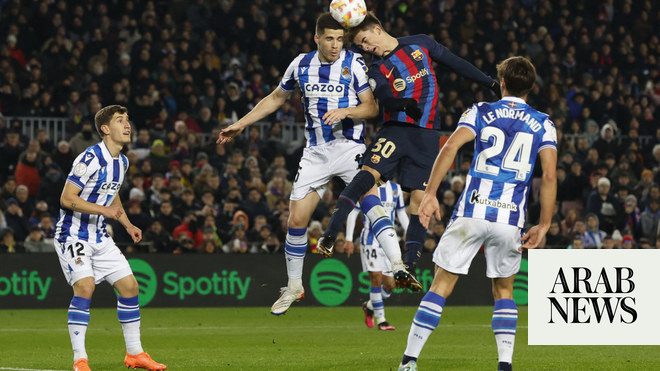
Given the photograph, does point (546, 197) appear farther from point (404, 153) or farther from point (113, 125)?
point (113, 125)

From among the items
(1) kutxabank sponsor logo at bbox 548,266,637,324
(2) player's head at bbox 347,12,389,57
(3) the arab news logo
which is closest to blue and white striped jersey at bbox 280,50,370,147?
(2) player's head at bbox 347,12,389,57

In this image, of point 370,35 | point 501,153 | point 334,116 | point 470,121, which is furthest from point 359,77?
point 501,153

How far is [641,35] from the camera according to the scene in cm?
2798

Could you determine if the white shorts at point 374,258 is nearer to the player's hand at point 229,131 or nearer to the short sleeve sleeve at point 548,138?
the player's hand at point 229,131

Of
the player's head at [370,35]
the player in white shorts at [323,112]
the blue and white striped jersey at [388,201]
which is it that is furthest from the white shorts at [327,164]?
the blue and white striped jersey at [388,201]

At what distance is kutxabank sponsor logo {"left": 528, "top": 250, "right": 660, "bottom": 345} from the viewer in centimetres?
1043

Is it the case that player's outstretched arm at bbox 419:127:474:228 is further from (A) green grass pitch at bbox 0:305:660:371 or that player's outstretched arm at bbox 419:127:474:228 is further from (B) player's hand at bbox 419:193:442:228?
(A) green grass pitch at bbox 0:305:660:371

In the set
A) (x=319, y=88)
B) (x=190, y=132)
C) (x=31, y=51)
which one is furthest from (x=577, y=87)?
(x=319, y=88)

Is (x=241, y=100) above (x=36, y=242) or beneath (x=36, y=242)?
above

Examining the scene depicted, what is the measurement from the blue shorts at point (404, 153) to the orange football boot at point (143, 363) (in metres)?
2.56

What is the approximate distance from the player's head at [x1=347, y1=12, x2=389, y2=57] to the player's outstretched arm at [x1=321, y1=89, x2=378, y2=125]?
39 centimetres

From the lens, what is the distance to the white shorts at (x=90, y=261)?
936 cm

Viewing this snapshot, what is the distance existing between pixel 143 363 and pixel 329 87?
118 inches

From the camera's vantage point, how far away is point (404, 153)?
9.96m
